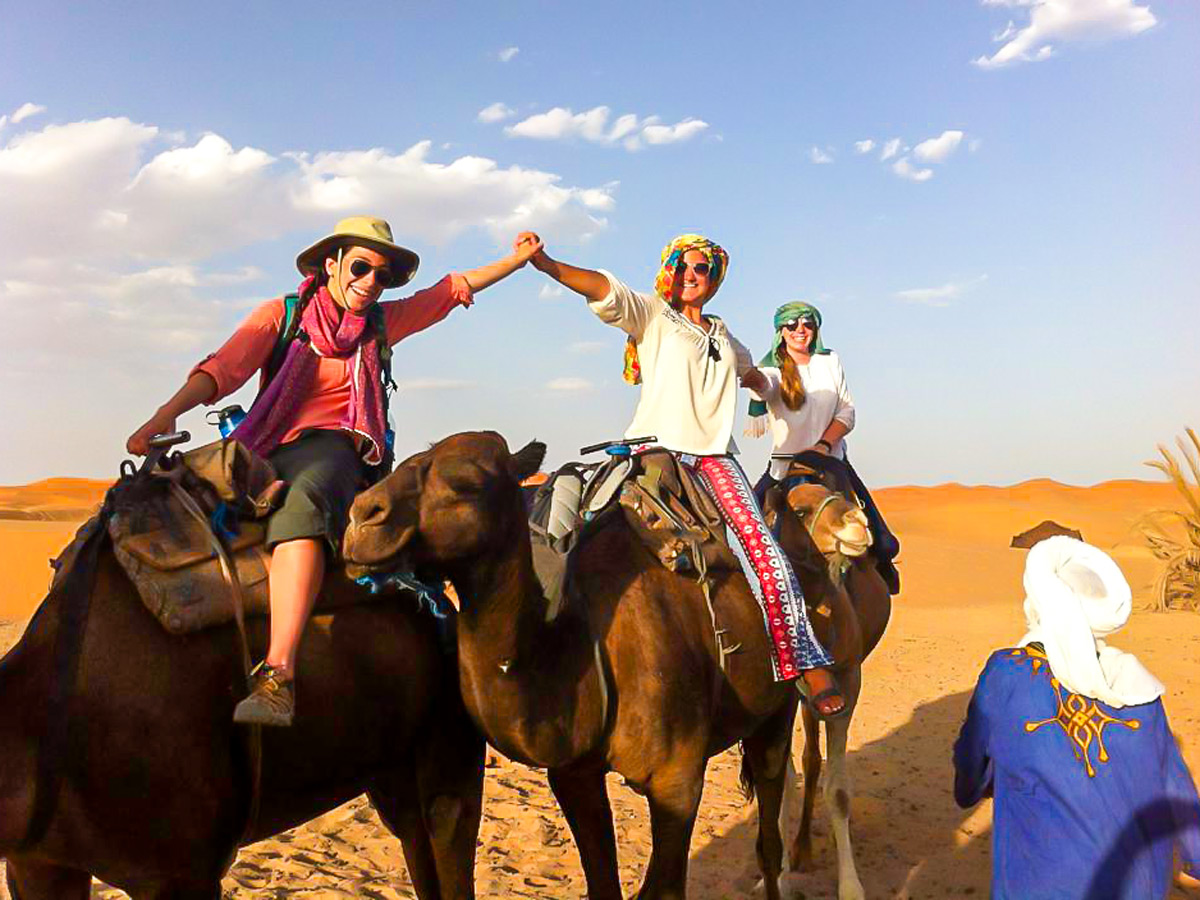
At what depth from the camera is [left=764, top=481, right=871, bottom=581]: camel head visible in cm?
545

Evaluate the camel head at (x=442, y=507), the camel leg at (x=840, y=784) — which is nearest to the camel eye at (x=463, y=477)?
the camel head at (x=442, y=507)

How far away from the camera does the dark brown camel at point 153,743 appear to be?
3174 millimetres

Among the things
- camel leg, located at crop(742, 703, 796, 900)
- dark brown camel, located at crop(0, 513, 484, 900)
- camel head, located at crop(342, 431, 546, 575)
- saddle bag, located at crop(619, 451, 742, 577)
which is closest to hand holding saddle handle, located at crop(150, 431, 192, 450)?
dark brown camel, located at crop(0, 513, 484, 900)

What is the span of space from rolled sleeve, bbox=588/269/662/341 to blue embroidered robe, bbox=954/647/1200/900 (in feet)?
7.96

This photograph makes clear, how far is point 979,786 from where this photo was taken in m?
4.45

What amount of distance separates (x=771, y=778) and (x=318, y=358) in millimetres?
3611

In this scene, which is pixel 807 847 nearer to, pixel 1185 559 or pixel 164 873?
pixel 164 873

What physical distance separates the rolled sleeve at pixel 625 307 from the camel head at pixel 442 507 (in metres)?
1.45

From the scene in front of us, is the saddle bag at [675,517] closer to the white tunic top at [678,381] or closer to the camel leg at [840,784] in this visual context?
the white tunic top at [678,381]

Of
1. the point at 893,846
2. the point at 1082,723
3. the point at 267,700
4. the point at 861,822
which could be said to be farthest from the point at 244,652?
the point at 861,822

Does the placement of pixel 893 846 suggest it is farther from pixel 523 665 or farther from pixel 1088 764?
pixel 523 665

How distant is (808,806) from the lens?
7.19m

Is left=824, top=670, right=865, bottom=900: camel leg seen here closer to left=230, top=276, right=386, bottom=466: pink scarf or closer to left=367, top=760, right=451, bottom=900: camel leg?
left=367, top=760, right=451, bottom=900: camel leg

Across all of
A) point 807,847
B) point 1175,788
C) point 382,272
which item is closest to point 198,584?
point 382,272
